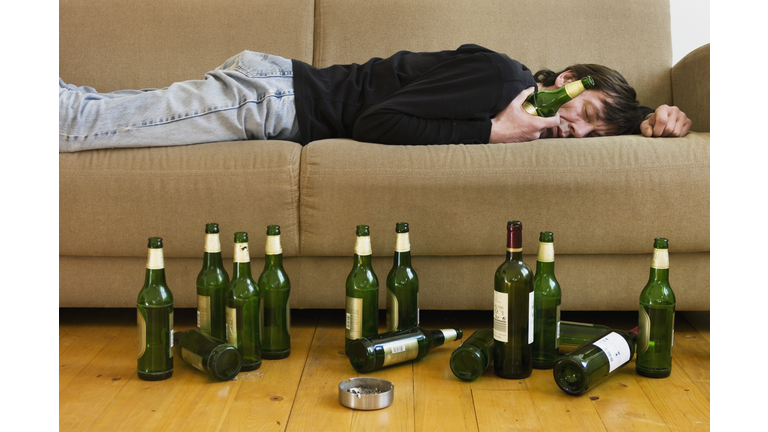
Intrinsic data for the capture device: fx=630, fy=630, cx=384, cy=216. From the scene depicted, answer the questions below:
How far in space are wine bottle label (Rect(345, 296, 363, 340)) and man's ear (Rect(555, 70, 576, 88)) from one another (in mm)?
976

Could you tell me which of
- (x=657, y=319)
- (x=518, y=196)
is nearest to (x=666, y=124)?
(x=518, y=196)

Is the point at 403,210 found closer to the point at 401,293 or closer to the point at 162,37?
the point at 401,293

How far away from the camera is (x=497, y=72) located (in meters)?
1.72

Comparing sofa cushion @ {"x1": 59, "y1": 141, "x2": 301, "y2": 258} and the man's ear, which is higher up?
the man's ear

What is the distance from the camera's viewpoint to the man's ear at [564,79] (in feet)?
6.26

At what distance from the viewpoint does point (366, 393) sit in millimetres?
1188

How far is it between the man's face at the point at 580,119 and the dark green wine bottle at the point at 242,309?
3.26 feet

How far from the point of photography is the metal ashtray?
45.1 inches

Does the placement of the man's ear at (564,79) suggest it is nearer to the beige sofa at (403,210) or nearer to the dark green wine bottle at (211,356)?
the beige sofa at (403,210)

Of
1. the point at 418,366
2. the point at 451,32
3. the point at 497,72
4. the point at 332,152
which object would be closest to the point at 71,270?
the point at 332,152

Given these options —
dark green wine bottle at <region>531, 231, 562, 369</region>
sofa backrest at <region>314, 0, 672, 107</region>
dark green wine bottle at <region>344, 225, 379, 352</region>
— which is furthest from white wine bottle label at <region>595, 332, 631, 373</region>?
sofa backrest at <region>314, 0, 672, 107</region>

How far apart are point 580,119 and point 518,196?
0.48m

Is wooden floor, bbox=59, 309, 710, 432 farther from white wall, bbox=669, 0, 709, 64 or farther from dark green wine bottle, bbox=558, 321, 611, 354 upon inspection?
white wall, bbox=669, 0, 709, 64

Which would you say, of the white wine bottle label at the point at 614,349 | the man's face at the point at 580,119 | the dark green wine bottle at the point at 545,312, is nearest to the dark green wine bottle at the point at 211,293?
the dark green wine bottle at the point at 545,312
